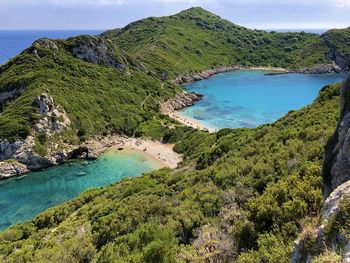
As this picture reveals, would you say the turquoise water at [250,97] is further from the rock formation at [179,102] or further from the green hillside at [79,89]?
the green hillside at [79,89]

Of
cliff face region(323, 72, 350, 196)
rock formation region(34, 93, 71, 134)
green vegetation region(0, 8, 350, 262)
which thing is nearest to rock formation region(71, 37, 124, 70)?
green vegetation region(0, 8, 350, 262)

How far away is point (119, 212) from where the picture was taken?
31.8m

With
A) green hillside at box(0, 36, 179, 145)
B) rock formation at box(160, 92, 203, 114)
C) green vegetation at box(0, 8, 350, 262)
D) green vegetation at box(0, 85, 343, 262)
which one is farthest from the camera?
→ rock formation at box(160, 92, 203, 114)

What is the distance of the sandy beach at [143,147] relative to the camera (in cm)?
7844

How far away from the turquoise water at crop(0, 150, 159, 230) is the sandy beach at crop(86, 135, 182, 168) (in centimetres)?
241

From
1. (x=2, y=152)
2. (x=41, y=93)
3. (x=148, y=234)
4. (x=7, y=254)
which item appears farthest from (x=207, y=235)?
(x=41, y=93)

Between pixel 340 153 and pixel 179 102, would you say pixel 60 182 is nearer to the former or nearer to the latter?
pixel 340 153

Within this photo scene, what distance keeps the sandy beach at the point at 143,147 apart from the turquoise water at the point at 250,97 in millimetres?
22633

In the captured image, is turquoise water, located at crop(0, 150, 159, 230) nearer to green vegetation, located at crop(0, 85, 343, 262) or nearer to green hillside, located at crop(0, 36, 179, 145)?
green hillside, located at crop(0, 36, 179, 145)

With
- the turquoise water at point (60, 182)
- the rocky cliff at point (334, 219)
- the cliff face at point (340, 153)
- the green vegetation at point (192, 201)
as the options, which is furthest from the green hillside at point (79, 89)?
the rocky cliff at point (334, 219)

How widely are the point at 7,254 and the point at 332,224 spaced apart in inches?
1406

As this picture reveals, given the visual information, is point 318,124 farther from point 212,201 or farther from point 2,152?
point 2,152

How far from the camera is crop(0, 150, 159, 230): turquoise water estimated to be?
2336 inches

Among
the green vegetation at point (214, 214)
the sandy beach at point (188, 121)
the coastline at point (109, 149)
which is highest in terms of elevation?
the green vegetation at point (214, 214)
